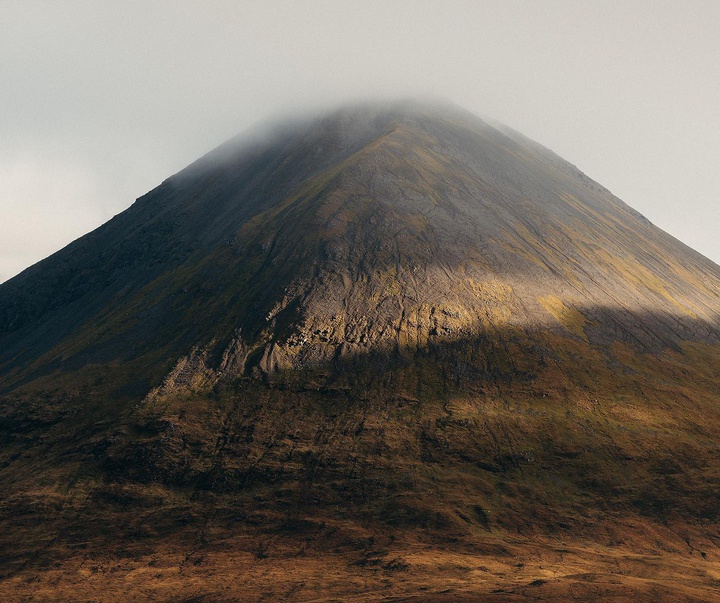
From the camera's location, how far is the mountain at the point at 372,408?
47969 millimetres

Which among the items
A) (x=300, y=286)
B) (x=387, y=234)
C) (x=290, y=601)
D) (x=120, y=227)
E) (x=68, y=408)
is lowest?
(x=290, y=601)

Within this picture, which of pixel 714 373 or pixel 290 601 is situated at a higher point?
pixel 714 373

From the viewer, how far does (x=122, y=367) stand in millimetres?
88500

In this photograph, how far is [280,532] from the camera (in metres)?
54.1

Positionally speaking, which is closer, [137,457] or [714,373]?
[137,457]

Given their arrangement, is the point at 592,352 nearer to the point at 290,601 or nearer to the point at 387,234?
the point at 387,234

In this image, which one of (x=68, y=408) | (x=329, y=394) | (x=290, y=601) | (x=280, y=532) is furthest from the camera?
(x=68, y=408)

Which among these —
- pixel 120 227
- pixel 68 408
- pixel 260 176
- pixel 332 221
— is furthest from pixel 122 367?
pixel 120 227

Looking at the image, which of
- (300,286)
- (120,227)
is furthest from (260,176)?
(300,286)

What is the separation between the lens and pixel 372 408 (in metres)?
72.6

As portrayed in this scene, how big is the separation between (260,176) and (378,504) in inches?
4362

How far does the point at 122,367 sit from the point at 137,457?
26.4m

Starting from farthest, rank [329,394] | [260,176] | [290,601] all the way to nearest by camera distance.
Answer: [260,176] < [329,394] < [290,601]

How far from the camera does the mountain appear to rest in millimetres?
47969
